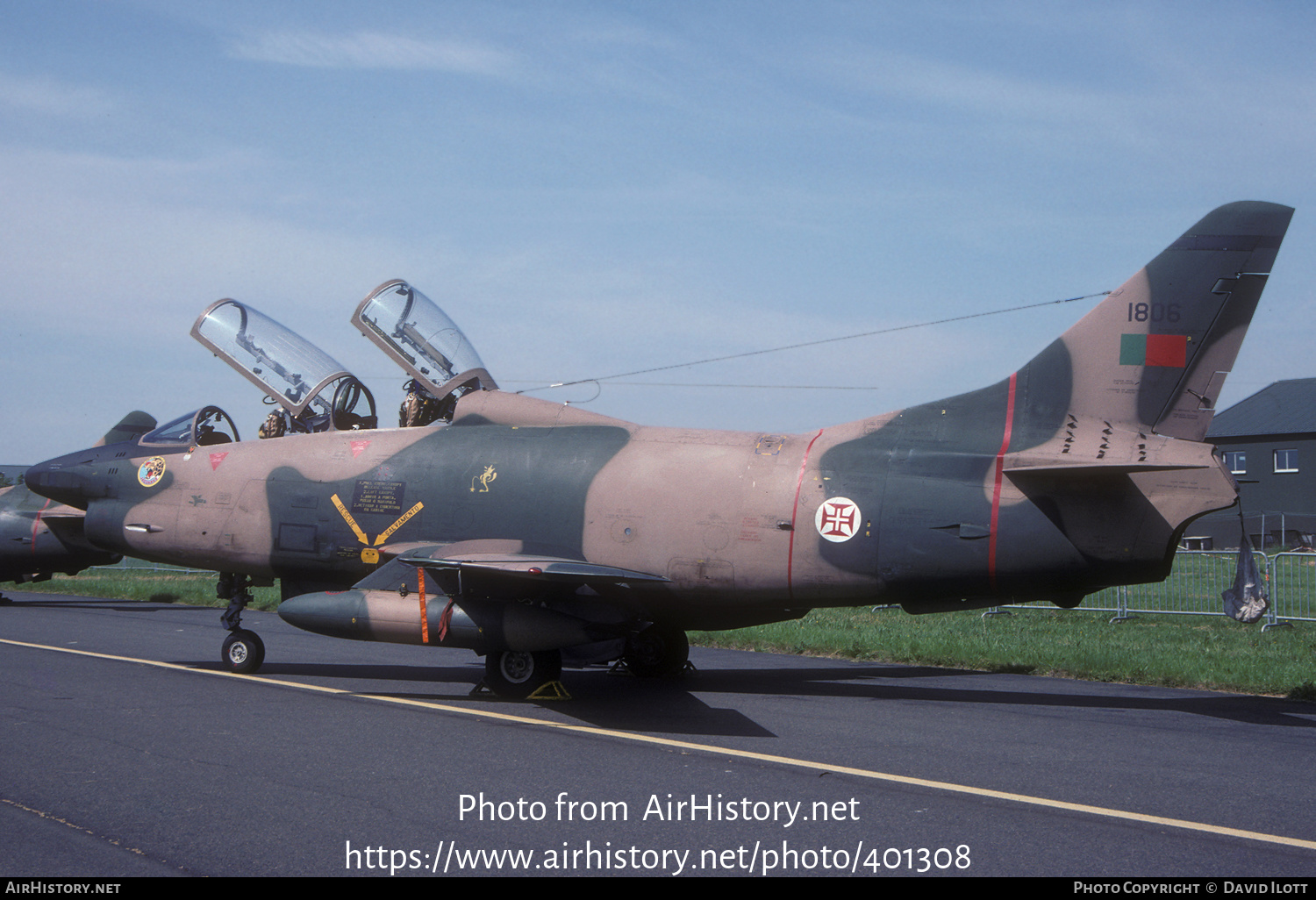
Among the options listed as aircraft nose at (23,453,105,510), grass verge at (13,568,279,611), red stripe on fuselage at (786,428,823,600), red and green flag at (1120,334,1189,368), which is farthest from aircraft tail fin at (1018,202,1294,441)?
grass verge at (13,568,279,611)

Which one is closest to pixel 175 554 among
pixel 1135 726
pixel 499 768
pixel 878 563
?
pixel 499 768

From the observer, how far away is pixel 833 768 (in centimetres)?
731

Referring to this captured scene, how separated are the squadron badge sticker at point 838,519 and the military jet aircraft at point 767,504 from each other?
0.06 feet

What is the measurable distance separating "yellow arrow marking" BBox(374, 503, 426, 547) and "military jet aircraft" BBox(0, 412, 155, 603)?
1233 cm

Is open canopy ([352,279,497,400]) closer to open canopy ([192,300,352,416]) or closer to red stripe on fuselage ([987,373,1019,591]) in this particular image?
open canopy ([192,300,352,416])

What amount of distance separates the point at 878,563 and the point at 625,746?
3.31m

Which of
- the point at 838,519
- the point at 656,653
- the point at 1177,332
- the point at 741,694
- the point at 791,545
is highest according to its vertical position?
the point at 1177,332

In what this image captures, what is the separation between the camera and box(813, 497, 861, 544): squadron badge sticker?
398 inches

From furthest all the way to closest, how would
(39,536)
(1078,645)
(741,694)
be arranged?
(39,536)
(1078,645)
(741,694)

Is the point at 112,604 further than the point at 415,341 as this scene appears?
Yes

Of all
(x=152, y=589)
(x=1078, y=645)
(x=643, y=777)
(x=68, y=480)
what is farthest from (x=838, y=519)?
(x=152, y=589)

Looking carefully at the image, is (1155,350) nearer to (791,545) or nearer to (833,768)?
(791,545)

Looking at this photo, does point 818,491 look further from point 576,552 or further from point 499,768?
point 499,768

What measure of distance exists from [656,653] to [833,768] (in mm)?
5017
